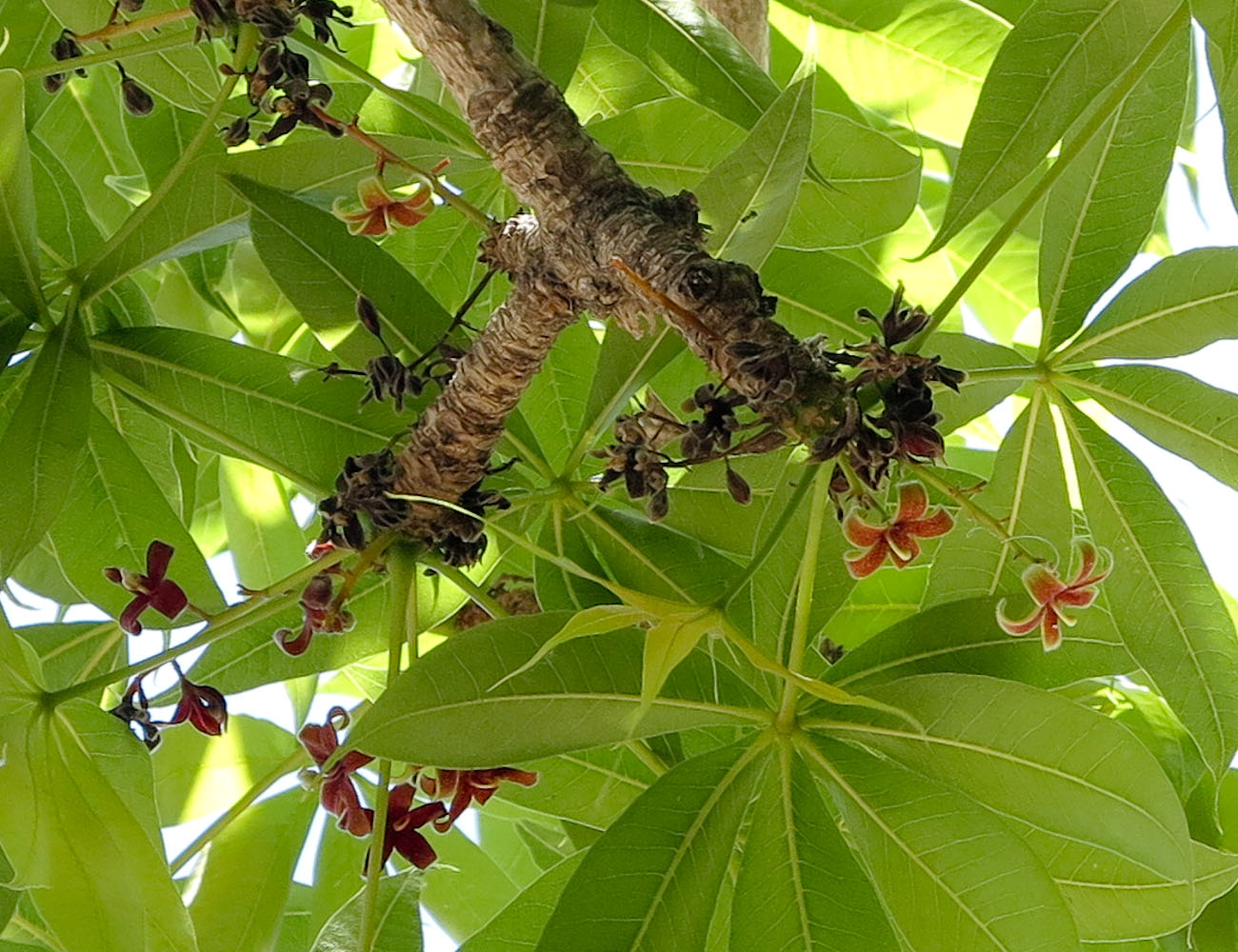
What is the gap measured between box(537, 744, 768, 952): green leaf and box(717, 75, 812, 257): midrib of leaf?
291 millimetres

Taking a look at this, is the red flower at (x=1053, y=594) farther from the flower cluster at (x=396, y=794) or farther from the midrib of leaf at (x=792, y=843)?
the flower cluster at (x=396, y=794)

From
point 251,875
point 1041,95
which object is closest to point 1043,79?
point 1041,95

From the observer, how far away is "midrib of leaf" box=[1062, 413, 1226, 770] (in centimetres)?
86

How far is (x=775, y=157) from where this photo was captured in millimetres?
698

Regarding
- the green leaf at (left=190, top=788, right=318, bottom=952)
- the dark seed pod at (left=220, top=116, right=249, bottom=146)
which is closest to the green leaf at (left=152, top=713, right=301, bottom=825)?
the green leaf at (left=190, top=788, right=318, bottom=952)

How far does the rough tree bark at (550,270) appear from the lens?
1.86ft

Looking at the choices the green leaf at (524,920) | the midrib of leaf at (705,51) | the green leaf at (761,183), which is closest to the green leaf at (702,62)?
the midrib of leaf at (705,51)

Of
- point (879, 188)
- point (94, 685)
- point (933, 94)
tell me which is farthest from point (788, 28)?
point (94, 685)

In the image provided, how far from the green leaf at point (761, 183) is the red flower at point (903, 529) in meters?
0.14

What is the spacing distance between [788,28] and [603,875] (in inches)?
30.5

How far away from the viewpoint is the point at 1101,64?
0.69 m

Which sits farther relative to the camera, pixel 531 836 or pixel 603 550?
pixel 531 836

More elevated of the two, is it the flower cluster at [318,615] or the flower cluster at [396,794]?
the flower cluster at [318,615]

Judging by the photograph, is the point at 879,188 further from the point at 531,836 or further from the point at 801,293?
the point at 531,836
